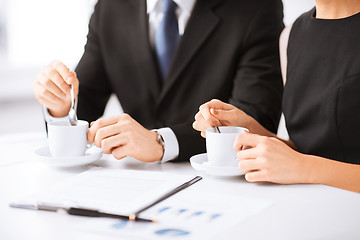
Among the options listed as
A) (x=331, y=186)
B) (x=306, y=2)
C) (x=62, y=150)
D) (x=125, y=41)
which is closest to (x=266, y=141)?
(x=331, y=186)

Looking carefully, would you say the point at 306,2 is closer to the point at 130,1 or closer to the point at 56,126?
the point at 130,1

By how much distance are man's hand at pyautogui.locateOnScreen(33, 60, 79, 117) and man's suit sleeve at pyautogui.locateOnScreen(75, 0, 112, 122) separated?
0.97 feet

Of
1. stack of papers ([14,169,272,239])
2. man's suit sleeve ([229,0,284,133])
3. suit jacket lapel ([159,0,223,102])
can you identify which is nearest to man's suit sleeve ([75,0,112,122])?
suit jacket lapel ([159,0,223,102])

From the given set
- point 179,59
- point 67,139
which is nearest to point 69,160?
point 67,139

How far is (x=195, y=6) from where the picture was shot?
174cm

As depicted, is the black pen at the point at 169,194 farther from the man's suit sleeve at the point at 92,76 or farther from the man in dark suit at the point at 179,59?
the man's suit sleeve at the point at 92,76

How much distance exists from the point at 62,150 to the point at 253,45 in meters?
0.82

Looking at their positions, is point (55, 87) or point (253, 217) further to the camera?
point (55, 87)

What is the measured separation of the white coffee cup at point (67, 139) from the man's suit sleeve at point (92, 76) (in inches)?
25.3

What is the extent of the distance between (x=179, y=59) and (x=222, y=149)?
2.35 ft

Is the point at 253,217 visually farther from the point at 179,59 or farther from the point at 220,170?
the point at 179,59

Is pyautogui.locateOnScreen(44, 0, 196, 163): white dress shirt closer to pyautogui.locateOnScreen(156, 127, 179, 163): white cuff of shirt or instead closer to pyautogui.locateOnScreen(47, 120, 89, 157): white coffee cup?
pyautogui.locateOnScreen(47, 120, 89, 157): white coffee cup

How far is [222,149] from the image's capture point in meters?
1.09

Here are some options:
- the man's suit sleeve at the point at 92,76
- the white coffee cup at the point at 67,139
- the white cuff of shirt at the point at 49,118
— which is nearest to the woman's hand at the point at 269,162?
the white coffee cup at the point at 67,139
